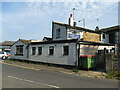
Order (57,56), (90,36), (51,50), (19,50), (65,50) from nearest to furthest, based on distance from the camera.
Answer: (65,50) → (57,56) → (51,50) → (19,50) → (90,36)

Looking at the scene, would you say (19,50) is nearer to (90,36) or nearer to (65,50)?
(65,50)

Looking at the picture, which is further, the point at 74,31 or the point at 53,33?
the point at 53,33

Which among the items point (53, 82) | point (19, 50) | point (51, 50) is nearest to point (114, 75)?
point (53, 82)

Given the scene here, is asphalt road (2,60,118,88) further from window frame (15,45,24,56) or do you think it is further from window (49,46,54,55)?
window frame (15,45,24,56)

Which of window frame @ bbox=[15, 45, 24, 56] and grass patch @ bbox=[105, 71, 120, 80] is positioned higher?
window frame @ bbox=[15, 45, 24, 56]

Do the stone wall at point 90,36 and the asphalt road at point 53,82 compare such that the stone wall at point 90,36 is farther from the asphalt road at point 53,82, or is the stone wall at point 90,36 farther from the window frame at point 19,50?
the asphalt road at point 53,82

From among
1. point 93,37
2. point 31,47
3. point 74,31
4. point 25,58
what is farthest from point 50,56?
point 93,37

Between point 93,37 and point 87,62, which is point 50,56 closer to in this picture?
point 87,62

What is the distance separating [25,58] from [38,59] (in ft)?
11.5

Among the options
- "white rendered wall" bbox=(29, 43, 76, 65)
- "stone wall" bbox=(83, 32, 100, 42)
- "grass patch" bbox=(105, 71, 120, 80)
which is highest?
"stone wall" bbox=(83, 32, 100, 42)

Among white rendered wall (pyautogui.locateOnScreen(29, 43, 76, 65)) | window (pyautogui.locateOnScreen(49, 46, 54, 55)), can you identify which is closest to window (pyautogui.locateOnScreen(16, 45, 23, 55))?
white rendered wall (pyautogui.locateOnScreen(29, 43, 76, 65))

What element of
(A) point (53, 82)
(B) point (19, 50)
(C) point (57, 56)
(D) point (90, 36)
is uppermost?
(D) point (90, 36)

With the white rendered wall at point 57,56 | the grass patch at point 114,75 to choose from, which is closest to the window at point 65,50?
the white rendered wall at point 57,56

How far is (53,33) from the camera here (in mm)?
23734
